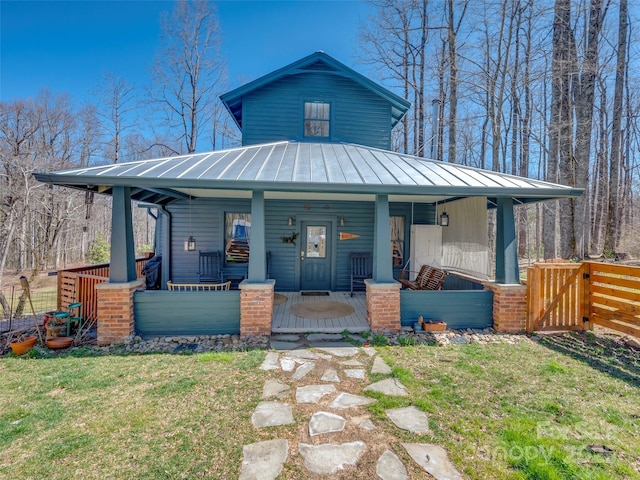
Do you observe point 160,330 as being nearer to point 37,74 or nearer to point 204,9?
point 204,9

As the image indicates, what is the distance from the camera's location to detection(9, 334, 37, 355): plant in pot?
4359 mm

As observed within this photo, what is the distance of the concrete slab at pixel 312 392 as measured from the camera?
315 cm

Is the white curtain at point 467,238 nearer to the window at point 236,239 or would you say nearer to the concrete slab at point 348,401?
the concrete slab at point 348,401

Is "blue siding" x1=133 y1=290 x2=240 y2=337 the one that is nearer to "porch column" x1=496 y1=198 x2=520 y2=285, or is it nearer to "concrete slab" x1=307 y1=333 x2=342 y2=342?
"concrete slab" x1=307 y1=333 x2=342 y2=342

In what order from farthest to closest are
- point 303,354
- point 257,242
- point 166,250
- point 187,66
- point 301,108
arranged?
1. point 187,66
2. point 301,108
3. point 166,250
4. point 257,242
5. point 303,354

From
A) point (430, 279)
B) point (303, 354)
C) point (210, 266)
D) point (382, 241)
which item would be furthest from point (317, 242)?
point (303, 354)

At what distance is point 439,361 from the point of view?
13.6ft

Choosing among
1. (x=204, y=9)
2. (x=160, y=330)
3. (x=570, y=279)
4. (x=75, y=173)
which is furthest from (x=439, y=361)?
(x=204, y=9)

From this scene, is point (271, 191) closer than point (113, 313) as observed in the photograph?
No

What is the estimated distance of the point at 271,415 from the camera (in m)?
2.86

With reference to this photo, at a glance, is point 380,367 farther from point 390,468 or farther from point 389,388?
point 390,468

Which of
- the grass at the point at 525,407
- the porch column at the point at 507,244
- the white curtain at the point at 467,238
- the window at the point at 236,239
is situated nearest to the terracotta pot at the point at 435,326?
the grass at the point at 525,407

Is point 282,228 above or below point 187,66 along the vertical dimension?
below

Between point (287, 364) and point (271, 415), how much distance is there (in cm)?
111
